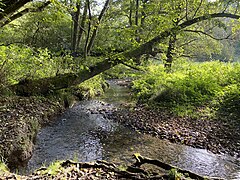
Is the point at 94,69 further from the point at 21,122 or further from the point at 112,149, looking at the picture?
the point at 112,149

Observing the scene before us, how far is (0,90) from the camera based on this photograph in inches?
303

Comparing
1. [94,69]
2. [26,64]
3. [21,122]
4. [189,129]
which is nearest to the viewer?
[21,122]

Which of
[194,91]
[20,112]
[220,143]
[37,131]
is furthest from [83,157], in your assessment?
[194,91]

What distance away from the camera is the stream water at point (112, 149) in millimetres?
5422

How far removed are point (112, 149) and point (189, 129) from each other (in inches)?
115

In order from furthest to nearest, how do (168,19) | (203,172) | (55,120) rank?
(168,19), (55,120), (203,172)

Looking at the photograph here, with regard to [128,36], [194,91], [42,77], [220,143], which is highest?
[128,36]

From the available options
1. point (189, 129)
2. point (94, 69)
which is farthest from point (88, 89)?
point (189, 129)

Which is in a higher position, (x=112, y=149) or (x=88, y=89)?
(x=88, y=89)

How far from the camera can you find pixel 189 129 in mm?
7758

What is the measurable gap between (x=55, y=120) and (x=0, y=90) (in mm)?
2072

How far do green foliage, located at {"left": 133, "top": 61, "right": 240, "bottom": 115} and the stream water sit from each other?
3.22 meters

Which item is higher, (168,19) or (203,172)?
(168,19)

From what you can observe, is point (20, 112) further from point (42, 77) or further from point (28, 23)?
point (28, 23)
